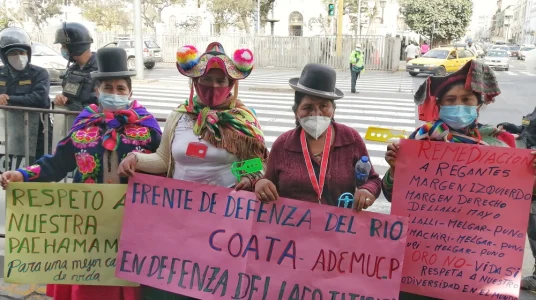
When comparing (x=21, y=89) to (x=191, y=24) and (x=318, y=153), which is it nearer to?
(x=318, y=153)

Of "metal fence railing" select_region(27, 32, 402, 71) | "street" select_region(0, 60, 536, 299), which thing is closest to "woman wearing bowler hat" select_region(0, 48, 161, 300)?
"street" select_region(0, 60, 536, 299)

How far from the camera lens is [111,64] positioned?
2.81 meters

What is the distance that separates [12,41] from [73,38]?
2.07 ft

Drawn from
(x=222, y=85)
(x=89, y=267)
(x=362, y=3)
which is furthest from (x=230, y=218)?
(x=362, y=3)

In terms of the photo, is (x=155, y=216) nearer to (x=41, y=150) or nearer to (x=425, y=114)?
(x=425, y=114)

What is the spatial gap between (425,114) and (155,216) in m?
1.52

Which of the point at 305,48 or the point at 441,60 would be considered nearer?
the point at 441,60

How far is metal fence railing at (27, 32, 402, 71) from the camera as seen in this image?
93.5ft

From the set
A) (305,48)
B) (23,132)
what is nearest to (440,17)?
(305,48)

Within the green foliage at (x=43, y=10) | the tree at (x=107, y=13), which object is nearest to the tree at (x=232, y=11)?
the tree at (x=107, y=13)

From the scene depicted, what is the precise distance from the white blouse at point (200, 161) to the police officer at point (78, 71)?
215 centimetres

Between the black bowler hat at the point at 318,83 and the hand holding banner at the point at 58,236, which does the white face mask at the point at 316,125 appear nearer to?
the black bowler hat at the point at 318,83

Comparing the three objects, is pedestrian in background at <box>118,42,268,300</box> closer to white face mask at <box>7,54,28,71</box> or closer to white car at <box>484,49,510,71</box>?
white face mask at <box>7,54,28,71</box>

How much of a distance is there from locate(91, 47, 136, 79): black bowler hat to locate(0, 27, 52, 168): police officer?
1670 mm
